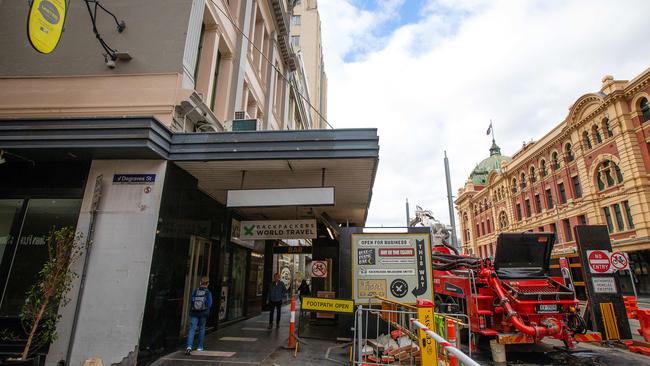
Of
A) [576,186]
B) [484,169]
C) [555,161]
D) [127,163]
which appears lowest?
[127,163]

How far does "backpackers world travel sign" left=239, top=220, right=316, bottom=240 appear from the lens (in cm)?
1065

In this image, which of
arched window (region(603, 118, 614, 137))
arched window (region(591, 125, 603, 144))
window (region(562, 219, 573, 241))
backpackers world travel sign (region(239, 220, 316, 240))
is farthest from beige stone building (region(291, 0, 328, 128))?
backpackers world travel sign (region(239, 220, 316, 240))

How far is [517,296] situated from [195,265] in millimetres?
8450

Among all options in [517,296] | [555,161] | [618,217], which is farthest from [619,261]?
[555,161]

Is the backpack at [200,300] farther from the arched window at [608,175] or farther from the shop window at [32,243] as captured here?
the arched window at [608,175]

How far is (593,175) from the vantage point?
32.7m

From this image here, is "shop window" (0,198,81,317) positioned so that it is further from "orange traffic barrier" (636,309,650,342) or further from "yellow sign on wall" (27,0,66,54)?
"orange traffic barrier" (636,309,650,342)

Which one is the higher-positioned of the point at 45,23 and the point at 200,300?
the point at 45,23

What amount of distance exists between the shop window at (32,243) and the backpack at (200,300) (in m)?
3.26

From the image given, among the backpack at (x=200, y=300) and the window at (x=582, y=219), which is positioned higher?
the window at (x=582, y=219)

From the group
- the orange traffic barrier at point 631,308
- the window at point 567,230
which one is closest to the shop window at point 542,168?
the window at point 567,230

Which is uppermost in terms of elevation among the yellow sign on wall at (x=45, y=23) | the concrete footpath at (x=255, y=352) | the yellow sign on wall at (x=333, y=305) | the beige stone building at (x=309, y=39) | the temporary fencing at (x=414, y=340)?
the beige stone building at (x=309, y=39)

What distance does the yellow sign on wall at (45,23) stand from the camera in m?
6.09

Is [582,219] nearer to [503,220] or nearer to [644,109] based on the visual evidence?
Answer: [644,109]
